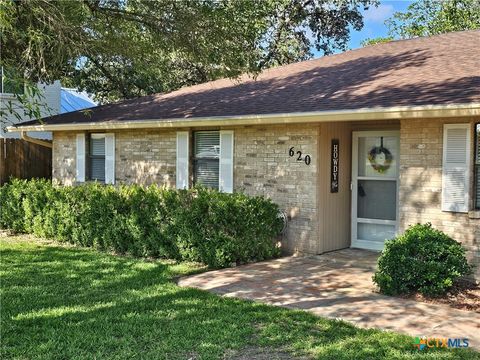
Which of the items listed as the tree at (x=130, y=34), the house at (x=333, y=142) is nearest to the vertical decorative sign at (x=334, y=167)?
the house at (x=333, y=142)

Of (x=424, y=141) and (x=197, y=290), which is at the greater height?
(x=424, y=141)

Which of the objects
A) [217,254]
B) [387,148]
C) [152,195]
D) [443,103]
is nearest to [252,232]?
[217,254]

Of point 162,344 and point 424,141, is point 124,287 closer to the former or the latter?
point 162,344

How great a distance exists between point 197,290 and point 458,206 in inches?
149

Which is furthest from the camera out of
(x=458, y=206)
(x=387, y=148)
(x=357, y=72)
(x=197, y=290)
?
(x=357, y=72)

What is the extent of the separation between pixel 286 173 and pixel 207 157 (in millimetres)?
2069

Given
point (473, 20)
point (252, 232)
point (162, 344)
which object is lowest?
point (162, 344)

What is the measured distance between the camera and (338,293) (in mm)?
6812

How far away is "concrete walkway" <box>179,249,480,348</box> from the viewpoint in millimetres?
5543

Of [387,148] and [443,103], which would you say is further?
[387,148]

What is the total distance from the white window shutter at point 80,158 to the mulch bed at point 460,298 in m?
9.23

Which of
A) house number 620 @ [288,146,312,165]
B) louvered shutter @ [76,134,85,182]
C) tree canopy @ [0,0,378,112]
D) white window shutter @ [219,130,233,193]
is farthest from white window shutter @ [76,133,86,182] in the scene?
house number 620 @ [288,146,312,165]

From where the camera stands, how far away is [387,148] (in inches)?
372

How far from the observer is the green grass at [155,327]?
4730 mm
